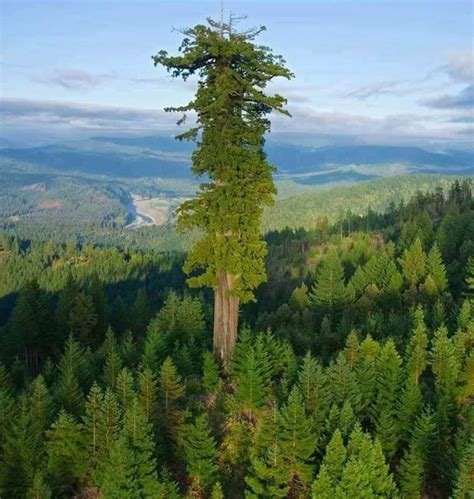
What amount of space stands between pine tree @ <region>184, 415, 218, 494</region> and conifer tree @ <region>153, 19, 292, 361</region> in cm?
783

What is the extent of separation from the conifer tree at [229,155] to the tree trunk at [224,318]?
0.09 meters

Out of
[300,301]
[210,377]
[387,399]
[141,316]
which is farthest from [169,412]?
[141,316]

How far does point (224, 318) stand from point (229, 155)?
7.85 meters

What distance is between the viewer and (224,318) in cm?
2788

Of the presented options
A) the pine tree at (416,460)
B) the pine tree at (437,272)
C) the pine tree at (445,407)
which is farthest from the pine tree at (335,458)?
the pine tree at (437,272)

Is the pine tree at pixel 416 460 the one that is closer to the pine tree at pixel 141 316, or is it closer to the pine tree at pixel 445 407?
the pine tree at pixel 445 407

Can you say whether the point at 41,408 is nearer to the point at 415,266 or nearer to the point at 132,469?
the point at 132,469

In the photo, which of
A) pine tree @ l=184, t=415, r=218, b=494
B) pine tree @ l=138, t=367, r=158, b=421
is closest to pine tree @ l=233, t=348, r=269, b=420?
pine tree @ l=184, t=415, r=218, b=494

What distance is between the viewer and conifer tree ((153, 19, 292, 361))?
24750mm

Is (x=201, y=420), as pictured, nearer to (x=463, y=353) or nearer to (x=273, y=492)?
(x=273, y=492)

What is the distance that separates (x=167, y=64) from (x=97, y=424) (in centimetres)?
1501

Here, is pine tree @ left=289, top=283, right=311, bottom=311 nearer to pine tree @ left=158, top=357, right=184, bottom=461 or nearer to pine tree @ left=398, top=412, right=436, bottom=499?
pine tree @ left=158, top=357, right=184, bottom=461

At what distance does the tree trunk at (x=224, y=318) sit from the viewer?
89.5ft

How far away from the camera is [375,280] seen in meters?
65.6
